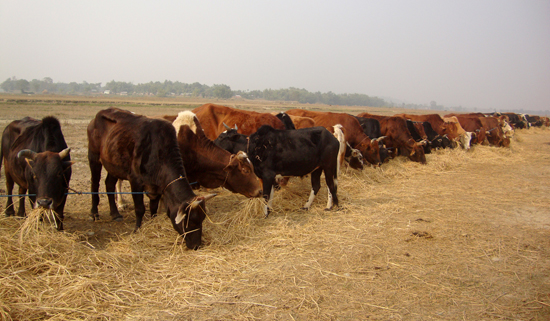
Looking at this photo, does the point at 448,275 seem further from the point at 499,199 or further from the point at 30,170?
the point at 30,170

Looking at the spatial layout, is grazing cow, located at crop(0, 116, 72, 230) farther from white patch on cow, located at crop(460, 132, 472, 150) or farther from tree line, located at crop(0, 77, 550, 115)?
tree line, located at crop(0, 77, 550, 115)

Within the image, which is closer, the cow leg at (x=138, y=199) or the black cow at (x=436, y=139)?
the cow leg at (x=138, y=199)

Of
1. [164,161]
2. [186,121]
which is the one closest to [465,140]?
[186,121]

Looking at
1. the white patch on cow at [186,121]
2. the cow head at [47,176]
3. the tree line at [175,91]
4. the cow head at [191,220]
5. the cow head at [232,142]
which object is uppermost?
the tree line at [175,91]

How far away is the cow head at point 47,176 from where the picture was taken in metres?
4.97

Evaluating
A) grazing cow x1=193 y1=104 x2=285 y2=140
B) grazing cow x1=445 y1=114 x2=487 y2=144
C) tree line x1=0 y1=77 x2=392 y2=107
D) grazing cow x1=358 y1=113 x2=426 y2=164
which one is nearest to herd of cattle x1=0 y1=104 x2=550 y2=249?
grazing cow x1=193 y1=104 x2=285 y2=140

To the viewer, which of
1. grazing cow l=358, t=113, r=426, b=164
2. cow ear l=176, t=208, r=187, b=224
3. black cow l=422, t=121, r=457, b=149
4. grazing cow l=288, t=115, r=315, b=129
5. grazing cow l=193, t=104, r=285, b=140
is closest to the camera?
cow ear l=176, t=208, r=187, b=224

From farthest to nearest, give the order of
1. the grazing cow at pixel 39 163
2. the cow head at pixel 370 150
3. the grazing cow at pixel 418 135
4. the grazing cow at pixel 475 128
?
the grazing cow at pixel 475 128 < the grazing cow at pixel 418 135 < the cow head at pixel 370 150 < the grazing cow at pixel 39 163

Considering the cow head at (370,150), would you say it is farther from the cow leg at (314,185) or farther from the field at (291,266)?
the cow leg at (314,185)

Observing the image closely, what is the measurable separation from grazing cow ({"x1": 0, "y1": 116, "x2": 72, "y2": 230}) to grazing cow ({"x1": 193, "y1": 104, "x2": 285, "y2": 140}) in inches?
152

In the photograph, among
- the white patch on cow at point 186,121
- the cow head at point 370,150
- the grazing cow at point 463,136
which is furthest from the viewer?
the grazing cow at point 463,136

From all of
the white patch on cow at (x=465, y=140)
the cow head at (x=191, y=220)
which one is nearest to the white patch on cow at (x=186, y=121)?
the cow head at (x=191, y=220)

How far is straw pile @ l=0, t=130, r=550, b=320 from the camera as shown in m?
3.60

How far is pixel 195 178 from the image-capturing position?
21.6 feet
